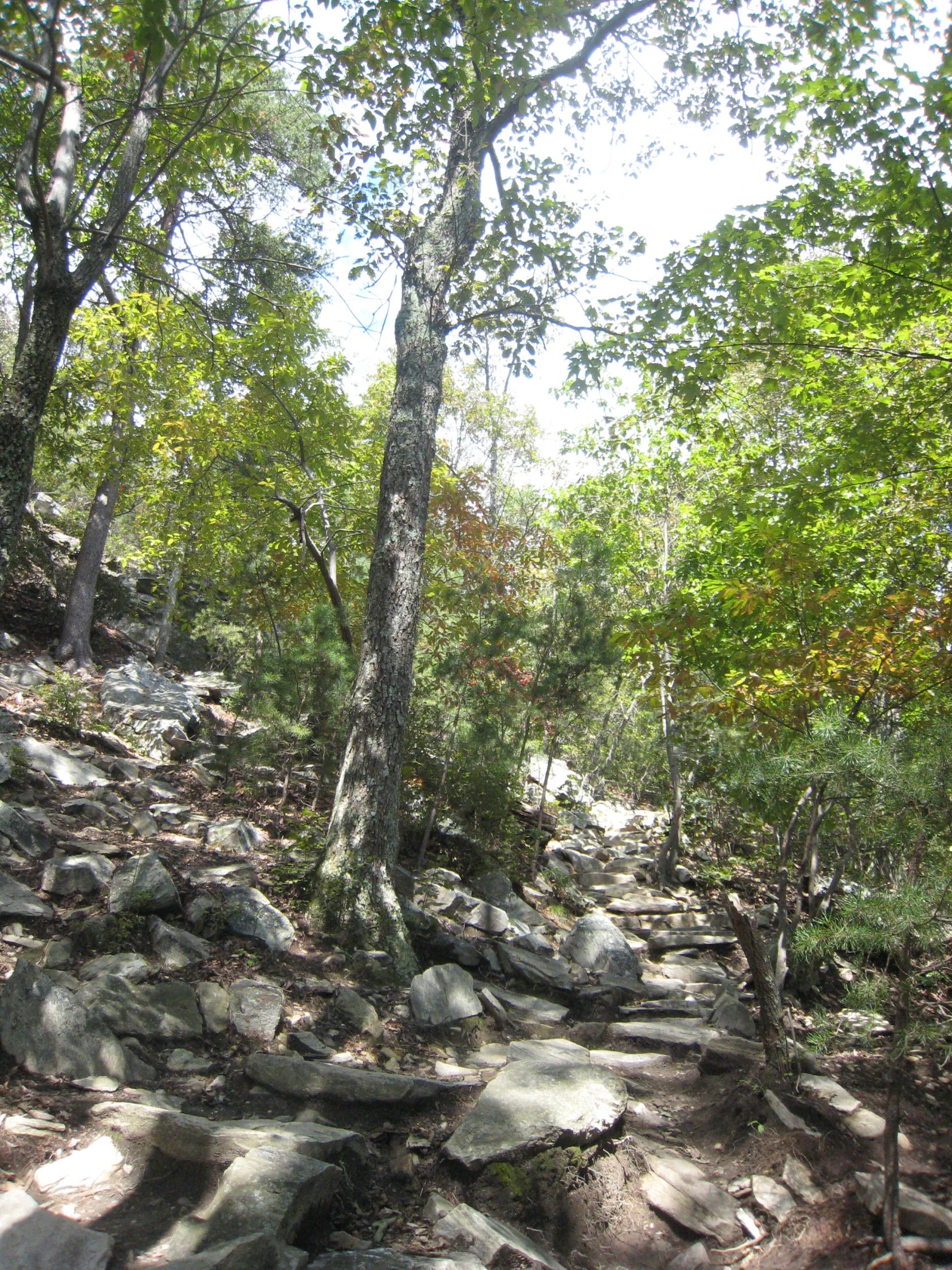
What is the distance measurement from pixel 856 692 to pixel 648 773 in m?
14.8

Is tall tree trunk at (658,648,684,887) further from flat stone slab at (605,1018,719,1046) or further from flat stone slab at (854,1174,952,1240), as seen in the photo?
flat stone slab at (854,1174,952,1240)

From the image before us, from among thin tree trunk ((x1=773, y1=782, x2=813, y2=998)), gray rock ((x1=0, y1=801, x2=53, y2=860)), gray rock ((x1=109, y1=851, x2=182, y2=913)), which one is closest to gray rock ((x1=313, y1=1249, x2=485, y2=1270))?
gray rock ((x1=109, y1=851, x2=182, y2=913))

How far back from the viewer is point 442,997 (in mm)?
4699

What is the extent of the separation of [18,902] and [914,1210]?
13.9ft

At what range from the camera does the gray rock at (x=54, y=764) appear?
646 cm

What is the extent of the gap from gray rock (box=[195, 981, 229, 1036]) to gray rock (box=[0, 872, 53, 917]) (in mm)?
935

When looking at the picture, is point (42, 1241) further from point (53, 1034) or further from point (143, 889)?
point (143, 889)

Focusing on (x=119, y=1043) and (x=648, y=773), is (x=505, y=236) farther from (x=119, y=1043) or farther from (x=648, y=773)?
(x=648, y=773)

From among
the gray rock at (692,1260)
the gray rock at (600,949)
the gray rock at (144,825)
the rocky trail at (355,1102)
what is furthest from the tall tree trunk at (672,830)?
the gray rock at (692,1260)

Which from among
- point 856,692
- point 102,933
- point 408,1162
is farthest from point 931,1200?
point 102,933

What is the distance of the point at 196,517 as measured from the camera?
1088 cm

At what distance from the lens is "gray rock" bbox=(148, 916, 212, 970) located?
4.11 meters

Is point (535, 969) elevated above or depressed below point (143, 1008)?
below

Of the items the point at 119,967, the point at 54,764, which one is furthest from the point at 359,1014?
the point at 54,764
